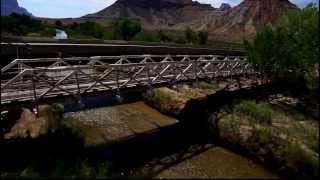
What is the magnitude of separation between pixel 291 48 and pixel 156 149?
50.1ft

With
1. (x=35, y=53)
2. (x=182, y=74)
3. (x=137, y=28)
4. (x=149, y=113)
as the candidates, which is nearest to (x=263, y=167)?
(x=182, y=74)

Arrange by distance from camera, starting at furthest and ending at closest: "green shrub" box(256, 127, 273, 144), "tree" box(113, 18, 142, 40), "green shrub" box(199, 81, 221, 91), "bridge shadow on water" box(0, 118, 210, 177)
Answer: "tree" box(113, 18, 142, 40), "green shrub" box(199, 81, 221, 91), "green shrub" box(256, 127, 273, 144), "bridge shadow on water" box(0, 118, 210, 177)

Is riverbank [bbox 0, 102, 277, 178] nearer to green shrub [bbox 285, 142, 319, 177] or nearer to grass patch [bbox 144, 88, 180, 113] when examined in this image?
green shrub [bbox 285, 142, 319, 177]

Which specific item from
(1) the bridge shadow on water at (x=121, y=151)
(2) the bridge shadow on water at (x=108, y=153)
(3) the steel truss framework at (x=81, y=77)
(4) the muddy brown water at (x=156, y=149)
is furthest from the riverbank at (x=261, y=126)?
(3) the steel truss framework at (x=81, y=77)

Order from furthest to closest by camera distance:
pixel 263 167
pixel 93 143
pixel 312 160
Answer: pixel 93 143, pixel 263 167, pixel 312 160

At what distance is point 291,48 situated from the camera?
121 feet

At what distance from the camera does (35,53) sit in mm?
45438

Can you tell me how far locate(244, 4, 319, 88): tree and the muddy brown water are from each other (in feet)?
33.1

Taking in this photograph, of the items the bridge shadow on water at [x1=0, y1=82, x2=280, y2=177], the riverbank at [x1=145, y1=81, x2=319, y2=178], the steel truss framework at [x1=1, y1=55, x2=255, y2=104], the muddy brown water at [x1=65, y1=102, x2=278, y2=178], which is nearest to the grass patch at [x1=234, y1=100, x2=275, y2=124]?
the riverbank at [x1=145, y1=81, x2=319, y2=178]

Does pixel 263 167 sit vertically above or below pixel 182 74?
below

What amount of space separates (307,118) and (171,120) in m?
10.3

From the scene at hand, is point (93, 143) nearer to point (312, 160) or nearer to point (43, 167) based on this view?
point (43, 167)

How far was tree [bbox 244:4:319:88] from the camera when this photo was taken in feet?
113

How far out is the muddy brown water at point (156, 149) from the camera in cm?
2467
